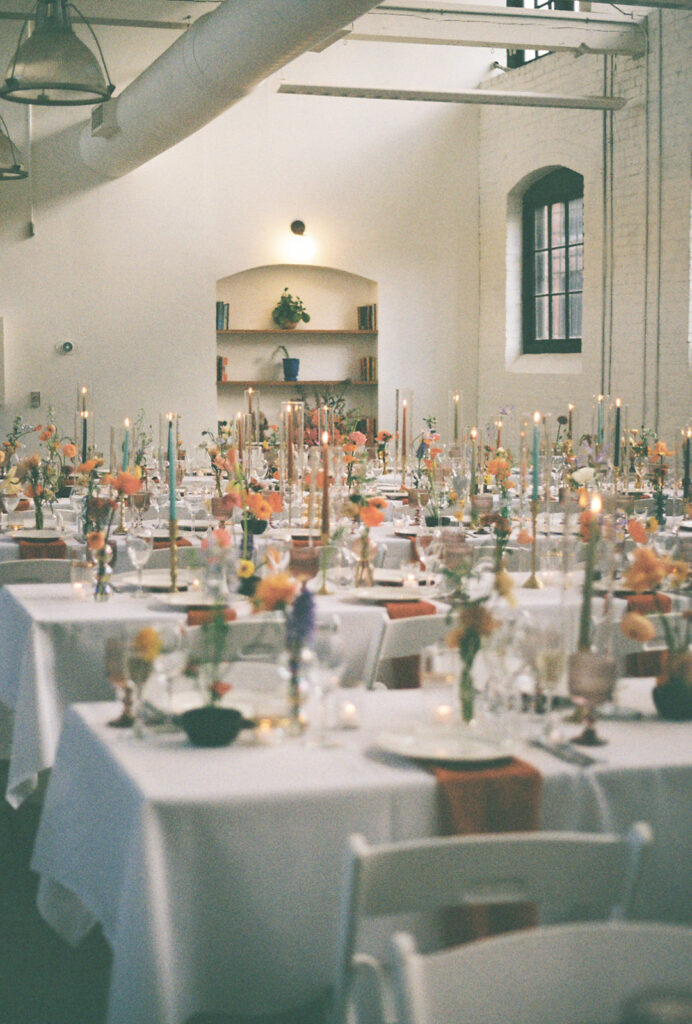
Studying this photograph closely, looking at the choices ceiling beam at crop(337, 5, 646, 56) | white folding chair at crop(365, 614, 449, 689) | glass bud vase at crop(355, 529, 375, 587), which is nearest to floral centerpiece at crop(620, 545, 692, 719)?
white folding chair at crop(365, 614, 449, 689)

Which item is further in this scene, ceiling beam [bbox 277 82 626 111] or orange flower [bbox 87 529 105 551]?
ceiling beam [bbox 277 82 626 111]

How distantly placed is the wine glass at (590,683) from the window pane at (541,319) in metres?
10.3

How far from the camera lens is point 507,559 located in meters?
5.40

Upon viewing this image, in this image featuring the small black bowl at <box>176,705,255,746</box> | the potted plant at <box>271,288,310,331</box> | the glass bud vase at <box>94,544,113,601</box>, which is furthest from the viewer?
the potted plant at <box>271,288,310,331</box>

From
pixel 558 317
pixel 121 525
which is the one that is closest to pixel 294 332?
pixel 558 317

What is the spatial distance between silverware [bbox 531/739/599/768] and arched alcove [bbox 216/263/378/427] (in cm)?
1054

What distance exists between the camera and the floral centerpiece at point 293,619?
2.55m

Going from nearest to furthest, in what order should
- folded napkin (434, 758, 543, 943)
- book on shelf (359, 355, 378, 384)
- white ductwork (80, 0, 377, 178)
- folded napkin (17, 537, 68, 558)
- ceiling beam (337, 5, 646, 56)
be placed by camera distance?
1. folded napkin (434, 758, 543, 943)
2. folded napkin (17, 537, 68, 558)
3. white ductwork (80, 0, 377, 178)
4. ceiling beam (337, 5, 646, 56)
5. book on shelf (359, 355, 378, 384)

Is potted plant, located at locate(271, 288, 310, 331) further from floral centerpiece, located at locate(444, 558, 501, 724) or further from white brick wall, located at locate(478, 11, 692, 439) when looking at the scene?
floral centerpiece, located at locate(444, 558, 501, 724)

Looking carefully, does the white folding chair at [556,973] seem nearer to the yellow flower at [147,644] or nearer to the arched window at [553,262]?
the yellow flower at [147,644]

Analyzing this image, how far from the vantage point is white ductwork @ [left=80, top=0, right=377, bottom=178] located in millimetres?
6949

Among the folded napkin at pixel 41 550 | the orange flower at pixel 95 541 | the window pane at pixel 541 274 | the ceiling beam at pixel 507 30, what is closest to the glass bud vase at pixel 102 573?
the orange flower at pixel 95 541

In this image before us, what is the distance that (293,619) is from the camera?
2.57 metres

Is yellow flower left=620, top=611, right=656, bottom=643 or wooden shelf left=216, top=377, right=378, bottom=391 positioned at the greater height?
wooden shelf left=216, top=377, right=378, bottom=391
